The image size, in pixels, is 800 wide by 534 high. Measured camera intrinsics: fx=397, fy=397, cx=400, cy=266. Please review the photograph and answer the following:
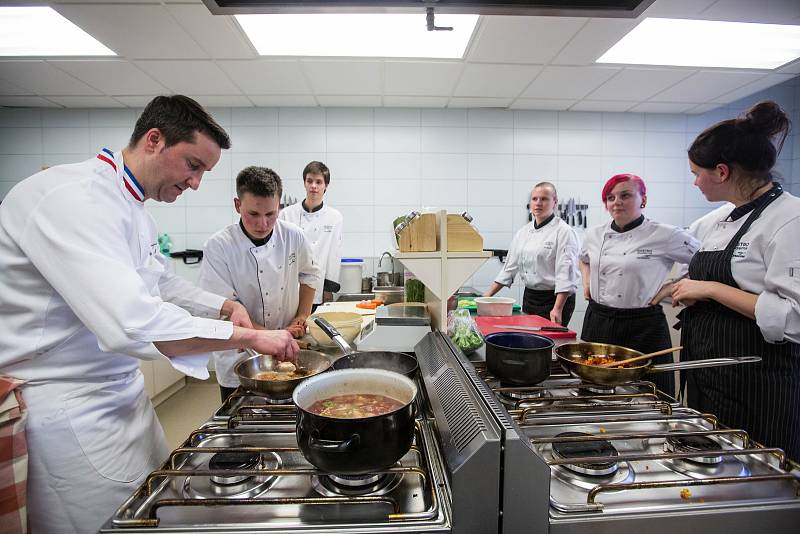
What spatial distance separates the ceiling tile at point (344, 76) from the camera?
321 centimetres

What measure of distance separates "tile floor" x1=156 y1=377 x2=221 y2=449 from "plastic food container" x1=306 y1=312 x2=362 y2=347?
1.95 meters

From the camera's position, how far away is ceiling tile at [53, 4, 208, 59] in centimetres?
244

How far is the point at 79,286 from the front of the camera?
0.90 metres

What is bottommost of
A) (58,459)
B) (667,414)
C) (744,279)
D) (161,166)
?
(58,459)

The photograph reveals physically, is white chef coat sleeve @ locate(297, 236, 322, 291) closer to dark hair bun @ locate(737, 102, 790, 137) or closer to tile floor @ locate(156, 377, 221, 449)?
tile floor @ locate(156, 377, 221, 449)

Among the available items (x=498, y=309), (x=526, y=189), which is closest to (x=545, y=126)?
(x=526, y=189)

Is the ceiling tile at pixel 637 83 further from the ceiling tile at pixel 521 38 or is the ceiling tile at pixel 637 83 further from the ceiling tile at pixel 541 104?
the ceiling tile at pixel 521 38

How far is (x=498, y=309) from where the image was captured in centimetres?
206

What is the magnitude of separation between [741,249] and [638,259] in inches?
42.8

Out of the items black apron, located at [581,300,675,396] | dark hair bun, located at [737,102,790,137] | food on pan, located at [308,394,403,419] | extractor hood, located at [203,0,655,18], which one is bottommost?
black apron, located at [581,300,675,396]

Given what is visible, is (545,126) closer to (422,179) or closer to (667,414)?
(422,179)

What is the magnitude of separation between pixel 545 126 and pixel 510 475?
4.48 m

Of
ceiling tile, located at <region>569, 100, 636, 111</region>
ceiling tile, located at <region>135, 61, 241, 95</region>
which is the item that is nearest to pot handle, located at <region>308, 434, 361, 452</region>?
ceiling tile, located at <region>135, 61, 241, 95</region>

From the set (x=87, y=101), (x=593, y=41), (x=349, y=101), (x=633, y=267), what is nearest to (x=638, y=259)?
(x=633, y=267)
